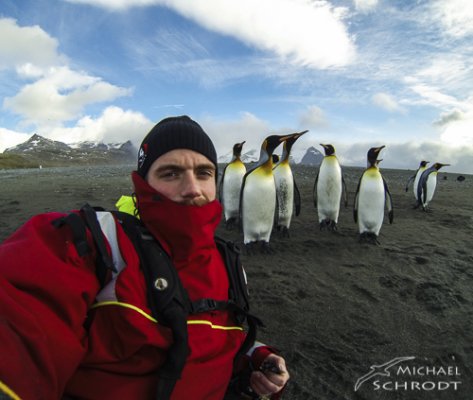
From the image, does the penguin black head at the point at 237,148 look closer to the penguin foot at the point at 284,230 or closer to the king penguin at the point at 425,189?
the penguin foot at the point at 284,230

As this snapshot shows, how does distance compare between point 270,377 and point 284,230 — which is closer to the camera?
point 270,377

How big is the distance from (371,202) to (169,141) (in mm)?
5916

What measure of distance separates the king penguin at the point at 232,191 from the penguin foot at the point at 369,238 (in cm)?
282

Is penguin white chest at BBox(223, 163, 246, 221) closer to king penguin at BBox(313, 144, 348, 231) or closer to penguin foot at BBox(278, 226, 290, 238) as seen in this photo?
penguin foot at BBox(278, 226, 290, 238)

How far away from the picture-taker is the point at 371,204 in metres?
6.57

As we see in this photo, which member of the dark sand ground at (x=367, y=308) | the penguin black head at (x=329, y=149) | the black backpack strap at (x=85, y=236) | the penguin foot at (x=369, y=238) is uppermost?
the penguin black head at (x=329, y=149)

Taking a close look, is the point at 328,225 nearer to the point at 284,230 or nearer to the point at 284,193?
the point at 284,230

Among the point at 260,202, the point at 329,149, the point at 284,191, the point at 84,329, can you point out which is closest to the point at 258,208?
the point at 260,202

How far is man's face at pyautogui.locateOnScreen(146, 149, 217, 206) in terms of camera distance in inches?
55.6

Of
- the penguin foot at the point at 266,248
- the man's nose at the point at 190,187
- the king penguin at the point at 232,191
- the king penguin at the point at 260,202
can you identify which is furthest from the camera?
the king penguin at the point at 232,191

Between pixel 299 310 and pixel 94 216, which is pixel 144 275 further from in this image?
pixel 299 310

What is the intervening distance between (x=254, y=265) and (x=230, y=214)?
116 inches

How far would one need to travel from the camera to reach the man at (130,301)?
2.97 ft

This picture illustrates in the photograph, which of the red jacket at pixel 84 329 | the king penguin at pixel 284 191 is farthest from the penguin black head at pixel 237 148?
the red jacket at pixel 84 329
